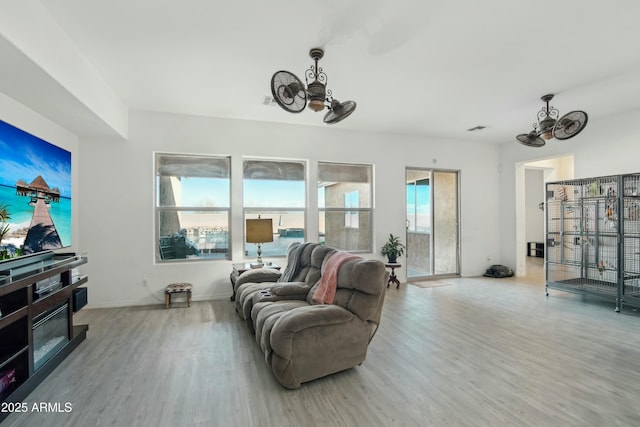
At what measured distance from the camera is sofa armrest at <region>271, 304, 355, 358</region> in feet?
7.90

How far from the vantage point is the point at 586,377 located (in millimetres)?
2645

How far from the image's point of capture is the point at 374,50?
323cm

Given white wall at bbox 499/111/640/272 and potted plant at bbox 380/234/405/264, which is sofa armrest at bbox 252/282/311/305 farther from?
white wall at bbox 499/111/640/272

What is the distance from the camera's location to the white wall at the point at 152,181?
476 centimetres

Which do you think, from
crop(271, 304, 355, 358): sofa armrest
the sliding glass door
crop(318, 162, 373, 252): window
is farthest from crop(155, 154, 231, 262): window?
the sliding glass door

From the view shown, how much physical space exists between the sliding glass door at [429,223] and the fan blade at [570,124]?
2872 millimetres

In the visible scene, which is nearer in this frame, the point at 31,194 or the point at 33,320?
the point at 33,320

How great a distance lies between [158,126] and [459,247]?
619cm

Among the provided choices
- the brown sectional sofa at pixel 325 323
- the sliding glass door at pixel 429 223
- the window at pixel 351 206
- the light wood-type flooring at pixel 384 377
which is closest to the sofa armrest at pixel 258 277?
the light wood-type flooring at pixel 384 377

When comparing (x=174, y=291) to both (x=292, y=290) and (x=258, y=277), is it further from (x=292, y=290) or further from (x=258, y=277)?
(x=292, y=290)

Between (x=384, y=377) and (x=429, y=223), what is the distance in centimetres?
470

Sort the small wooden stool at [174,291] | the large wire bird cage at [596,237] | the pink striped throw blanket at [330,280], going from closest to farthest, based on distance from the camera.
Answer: the pink striped throw blanket at [330,280]
the large wire bird cage at [596,237]
the small wooden stool at [174,291]

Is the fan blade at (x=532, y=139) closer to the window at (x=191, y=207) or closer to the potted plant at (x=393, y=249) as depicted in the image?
the potted plant at (x=393, y=249)

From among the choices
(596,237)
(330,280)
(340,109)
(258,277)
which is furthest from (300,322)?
(596,237)
